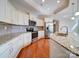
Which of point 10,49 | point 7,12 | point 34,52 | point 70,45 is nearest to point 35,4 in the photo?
point 34,52

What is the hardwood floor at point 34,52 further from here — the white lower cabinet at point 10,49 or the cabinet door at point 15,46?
the white lower cabinet at point 10,49

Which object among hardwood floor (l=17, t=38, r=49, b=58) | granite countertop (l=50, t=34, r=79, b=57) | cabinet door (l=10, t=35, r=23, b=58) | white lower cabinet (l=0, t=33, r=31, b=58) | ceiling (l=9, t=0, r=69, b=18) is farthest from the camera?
ceiling (l=9, t=0, r=69, b=18)

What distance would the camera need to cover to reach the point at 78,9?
1.42 metres

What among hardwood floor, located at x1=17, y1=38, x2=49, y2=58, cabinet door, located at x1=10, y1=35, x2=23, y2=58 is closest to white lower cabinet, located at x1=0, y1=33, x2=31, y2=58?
cabinet door, located at x1=10, y1=35, x2=23, y2=58

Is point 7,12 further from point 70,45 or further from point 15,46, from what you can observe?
point 70,45

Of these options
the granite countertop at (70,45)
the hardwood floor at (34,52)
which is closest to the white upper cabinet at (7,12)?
the hardwood floor at (34,52)

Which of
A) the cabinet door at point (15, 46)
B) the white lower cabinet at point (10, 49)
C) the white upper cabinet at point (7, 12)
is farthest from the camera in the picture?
the cabinet door at point (15, 46)

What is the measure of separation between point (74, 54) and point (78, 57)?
1.7 inches

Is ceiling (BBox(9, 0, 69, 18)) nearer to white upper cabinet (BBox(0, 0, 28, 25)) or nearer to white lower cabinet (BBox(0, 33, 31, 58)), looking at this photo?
white upper cabinet (BBox(0, 0, 28, 25))

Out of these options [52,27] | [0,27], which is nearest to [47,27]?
[52,27]

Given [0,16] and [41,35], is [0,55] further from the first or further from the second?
[41,35]

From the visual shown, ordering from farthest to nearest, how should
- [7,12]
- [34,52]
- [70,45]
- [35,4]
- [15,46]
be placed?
1. [35,4]
2. [34,52]
3. [7,12]
4. [15,46]
5. [70,45]

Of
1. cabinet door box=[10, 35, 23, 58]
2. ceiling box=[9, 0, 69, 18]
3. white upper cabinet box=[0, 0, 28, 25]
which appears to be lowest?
cabinet door box=[10, 35, 23, 58]

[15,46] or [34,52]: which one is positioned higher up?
[15,46]
